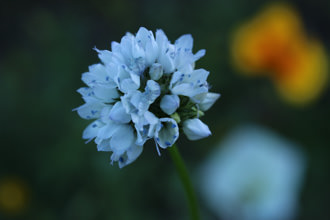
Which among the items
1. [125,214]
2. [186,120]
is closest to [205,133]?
[186,120]

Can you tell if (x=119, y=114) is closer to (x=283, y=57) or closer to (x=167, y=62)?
(x=167, y=62)

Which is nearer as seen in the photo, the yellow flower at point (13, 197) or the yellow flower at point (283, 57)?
the yellow flower at point (13, 197)

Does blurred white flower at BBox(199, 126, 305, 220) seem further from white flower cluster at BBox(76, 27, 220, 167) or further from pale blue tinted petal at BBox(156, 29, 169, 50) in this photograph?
pale blue tinted petal at BBox(156, 29, 169, 50)

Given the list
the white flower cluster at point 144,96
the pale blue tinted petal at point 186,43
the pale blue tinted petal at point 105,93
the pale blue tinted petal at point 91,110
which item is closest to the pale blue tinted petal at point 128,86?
the white flower cluster at point 144,96

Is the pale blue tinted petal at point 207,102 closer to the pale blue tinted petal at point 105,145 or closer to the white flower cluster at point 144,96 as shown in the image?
the white flower cluster at point 144,96

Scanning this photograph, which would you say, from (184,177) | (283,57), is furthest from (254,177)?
(184,177)

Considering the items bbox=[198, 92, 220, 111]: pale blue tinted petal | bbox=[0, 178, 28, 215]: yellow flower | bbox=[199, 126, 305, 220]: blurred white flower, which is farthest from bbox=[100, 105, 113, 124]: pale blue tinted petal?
bbox=[0, 178, 28, 215]: yellow flower

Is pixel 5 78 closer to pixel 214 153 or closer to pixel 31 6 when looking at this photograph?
pixel 31 6
